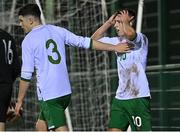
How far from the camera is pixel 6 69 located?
6.44 metres

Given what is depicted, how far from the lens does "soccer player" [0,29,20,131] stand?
641cm

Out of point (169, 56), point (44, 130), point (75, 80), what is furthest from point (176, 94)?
point (44, 130)

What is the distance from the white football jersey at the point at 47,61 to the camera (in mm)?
6023

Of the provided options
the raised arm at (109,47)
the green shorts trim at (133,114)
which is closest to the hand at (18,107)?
the raised arm at (109,47)

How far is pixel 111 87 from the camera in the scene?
9.73 meters

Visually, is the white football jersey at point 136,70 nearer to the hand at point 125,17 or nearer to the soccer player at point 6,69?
the hand at point 125,17

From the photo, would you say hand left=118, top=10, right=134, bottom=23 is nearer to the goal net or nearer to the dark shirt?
Result: the dark shirt

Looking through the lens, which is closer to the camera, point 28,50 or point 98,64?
point 28,50

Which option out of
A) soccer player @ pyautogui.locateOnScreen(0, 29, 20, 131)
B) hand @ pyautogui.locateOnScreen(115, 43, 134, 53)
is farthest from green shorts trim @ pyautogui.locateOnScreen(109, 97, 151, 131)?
soccer player @ pyautogui.locateOnScreen(0, 29, 20, 131)

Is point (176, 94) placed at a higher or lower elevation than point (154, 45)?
lower

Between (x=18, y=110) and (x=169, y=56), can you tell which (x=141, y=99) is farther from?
(x=169, y=56)

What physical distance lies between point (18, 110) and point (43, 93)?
1.05ft

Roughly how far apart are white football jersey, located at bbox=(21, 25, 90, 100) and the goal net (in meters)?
3.66

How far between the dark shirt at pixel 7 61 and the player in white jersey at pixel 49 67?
0.41 meters
